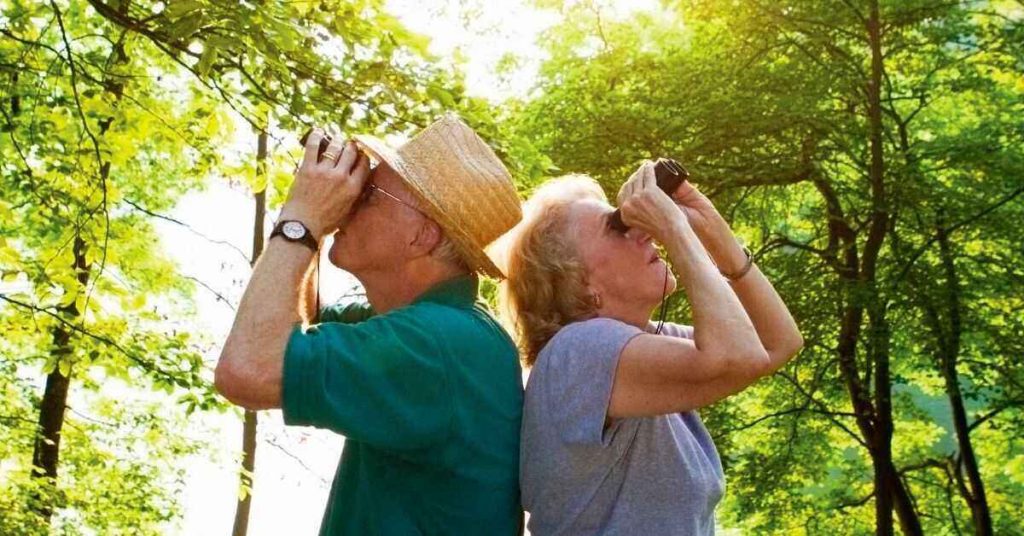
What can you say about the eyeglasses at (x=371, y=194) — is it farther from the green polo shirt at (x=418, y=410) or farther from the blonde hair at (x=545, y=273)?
the blonde hair at (x=545, y=273)

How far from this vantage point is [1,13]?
631 centimetres

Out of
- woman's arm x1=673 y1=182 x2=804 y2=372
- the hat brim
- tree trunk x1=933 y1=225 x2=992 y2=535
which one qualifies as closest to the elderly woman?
woman's arm x1=673 y1=182 x2=804 y2=372

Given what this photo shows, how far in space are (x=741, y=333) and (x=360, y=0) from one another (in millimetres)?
3566

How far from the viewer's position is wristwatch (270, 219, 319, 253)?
1956 mm

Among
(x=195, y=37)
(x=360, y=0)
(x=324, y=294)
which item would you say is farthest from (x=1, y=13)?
(x=324, y=294)

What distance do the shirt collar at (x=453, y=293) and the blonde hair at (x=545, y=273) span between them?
0.70 ft

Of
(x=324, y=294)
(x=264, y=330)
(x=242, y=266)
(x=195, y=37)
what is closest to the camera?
(x=264, y=330)

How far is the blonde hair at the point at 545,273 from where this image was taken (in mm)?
2330

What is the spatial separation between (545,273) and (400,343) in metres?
0.54

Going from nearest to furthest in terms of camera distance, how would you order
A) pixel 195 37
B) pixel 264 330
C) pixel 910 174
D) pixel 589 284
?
pixel 264 330 < pixel 589 284 < pixel 195 37 < pixel 910 174

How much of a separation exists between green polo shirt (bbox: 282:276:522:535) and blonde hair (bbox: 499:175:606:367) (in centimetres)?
20

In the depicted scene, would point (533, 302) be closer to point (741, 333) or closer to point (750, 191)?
point (741, 333)

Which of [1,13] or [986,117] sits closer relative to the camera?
[1,13]

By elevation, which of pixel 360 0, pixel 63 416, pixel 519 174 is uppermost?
pixel 63 416
